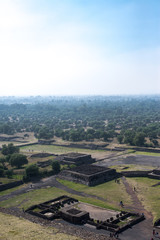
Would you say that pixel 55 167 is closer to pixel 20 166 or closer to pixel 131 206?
pixel 20 166

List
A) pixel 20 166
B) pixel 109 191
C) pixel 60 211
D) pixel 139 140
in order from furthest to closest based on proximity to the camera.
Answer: pixel 139 140, pixel 20 166, pixel 109 191, pixel 60 211

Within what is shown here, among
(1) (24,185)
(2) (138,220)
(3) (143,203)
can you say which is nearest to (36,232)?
(2) (138,220)

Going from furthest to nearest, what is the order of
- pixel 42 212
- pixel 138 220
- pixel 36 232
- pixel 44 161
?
pixel 44 161 → pixel 42 212 → pixel 138 220 → pixel 36 232

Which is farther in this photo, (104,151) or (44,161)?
(104,151)

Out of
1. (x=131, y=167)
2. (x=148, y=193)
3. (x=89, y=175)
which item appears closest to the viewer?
(x=148, y=193)

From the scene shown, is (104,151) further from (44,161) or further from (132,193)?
(132,193)

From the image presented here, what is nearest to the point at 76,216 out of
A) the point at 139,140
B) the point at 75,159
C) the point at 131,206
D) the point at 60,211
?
the point at 60,211

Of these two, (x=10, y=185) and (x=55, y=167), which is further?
(x=55, y=167)
